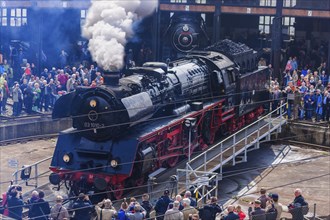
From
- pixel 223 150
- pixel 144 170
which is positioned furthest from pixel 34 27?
pixel 144 170

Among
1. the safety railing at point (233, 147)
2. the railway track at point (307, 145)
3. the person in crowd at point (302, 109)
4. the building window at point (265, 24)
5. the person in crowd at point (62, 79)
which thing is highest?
the building window at point (265, 24)

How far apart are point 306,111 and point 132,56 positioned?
11291mm

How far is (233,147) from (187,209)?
6385mm

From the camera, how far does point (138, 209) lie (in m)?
14.6

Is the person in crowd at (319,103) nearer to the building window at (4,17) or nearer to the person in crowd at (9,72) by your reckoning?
the person in crowd at (9,72)

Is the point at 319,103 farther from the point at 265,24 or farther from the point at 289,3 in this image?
the point at 265,24

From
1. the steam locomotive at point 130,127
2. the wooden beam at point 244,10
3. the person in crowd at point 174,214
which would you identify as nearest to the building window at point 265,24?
the wooden beam at point 244,10

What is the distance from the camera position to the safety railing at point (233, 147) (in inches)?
789

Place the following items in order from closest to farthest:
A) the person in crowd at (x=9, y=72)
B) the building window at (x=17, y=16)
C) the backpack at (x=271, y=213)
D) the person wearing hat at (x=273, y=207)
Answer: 1. the backpack at (x=271, y=213)
2. the person wearing hat at (x=273, y=207)
3. the person in crowd at (x=9, y=72)
4. the building window at (x=17, y=16)

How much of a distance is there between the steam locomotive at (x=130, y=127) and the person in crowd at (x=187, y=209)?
1991 mm

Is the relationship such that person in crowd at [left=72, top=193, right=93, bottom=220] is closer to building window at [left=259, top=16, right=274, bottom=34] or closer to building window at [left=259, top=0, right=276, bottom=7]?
building window at [left=259, top=0, right=276, bottom=7]

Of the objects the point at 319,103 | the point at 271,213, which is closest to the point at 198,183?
the point at 271,213

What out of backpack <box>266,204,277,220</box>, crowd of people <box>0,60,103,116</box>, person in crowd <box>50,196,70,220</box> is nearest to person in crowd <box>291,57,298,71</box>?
crowd of people <box>0,60,103,116</box>

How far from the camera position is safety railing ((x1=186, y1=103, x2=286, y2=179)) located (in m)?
20.0
